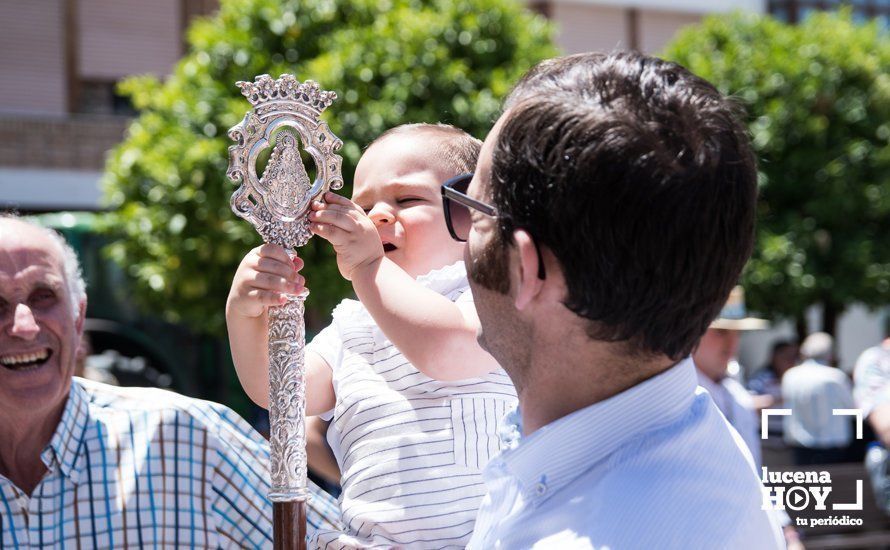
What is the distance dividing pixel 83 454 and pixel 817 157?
12792mm

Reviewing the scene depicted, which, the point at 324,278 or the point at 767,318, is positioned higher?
the point at 324,278

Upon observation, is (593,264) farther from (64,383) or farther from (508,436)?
(64,383)

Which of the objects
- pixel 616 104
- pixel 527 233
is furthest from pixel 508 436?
pixel 616 104

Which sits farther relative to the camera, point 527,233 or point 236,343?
point 236,343

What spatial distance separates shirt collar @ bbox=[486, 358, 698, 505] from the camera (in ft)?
4.82

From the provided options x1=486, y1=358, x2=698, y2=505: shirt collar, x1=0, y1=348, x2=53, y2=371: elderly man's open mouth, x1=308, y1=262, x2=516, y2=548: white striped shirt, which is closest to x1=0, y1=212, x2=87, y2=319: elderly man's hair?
x1=0, y1=348, x2=53, y2=371: elderly man's open mouth

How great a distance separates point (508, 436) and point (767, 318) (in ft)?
42.5

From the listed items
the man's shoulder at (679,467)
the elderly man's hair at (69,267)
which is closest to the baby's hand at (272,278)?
the man's shoulder at (679,467)

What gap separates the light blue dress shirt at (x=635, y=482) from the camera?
4.50ft

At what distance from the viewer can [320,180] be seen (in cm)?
190

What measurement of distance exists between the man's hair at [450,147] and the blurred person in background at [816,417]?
20.0 feet

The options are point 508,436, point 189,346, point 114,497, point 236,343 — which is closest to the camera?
point 508,436

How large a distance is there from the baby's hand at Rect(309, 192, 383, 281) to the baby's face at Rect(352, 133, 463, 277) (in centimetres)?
25

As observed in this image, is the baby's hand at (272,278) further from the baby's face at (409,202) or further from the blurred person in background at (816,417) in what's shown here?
the blurred person in background at (816,417)
